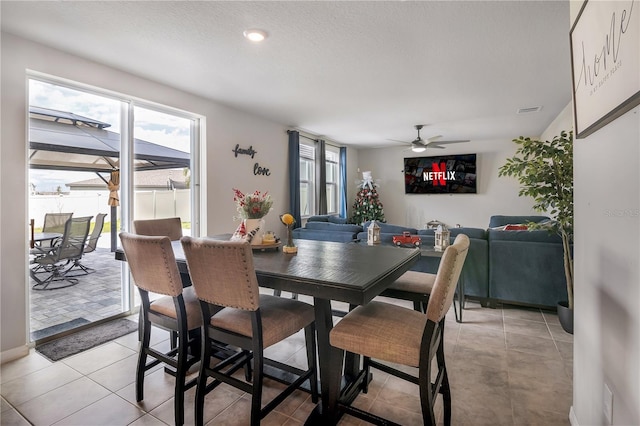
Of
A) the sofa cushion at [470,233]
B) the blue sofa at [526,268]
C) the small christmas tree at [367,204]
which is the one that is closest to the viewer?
the blue sofa at [526,268]

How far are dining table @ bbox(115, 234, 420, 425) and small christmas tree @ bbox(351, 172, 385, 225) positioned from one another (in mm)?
5707

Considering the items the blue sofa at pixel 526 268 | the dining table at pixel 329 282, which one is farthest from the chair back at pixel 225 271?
the blue sofa at pixel 526 268

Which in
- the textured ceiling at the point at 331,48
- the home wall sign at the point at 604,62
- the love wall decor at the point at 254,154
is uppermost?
the textured ceiling at the point at 331,48

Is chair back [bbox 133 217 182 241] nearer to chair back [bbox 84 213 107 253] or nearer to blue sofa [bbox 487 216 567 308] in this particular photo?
chair back [bbox 84 213 107 253]

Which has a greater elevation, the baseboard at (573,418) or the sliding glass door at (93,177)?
the sliding glass door at (93,177)

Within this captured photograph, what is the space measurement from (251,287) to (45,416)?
155cm

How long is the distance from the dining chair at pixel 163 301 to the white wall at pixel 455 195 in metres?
6.73

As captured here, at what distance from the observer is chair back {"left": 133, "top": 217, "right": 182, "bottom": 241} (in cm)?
260

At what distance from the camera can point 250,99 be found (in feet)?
13.5

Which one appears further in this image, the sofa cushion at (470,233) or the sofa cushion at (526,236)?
the sofa cushion at (470,233)

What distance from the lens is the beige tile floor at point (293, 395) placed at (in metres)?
1.83

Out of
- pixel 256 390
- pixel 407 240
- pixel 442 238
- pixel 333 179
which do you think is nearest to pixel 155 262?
pixel 256 390

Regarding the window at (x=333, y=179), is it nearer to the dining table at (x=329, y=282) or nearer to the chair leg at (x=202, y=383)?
the dining table at (x=329, y=282)

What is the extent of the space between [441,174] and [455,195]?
1.97 feet
